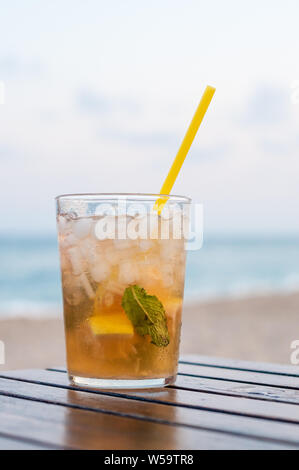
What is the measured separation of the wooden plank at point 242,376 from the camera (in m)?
1.66

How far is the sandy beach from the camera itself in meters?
7.92

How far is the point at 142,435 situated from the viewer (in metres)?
1.11

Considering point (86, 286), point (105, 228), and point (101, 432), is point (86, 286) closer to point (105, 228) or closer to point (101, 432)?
point (105, 228)

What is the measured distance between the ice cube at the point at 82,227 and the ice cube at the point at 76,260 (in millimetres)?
34

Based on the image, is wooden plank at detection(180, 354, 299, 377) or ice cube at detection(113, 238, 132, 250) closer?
ice cube at detection(113, 238, 132, 250)

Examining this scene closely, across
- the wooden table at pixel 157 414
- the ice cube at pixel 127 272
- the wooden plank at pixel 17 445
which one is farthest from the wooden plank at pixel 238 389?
the wooden plank at pixel 17 445

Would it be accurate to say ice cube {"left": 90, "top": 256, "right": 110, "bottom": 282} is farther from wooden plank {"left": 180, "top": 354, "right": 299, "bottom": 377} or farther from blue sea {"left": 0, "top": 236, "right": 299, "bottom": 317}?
blue sea {"left": 0, "top": 236, "right": 299, "bottom": 317}

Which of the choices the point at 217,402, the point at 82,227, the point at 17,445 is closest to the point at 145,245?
the point at 82,227

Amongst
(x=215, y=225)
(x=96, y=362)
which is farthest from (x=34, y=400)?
(x=215, y=225)

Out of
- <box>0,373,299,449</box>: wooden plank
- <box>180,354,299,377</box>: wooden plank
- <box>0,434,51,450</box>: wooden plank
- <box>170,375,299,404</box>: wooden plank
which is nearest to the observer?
<box>0,434,51,450</box>: wooden plank

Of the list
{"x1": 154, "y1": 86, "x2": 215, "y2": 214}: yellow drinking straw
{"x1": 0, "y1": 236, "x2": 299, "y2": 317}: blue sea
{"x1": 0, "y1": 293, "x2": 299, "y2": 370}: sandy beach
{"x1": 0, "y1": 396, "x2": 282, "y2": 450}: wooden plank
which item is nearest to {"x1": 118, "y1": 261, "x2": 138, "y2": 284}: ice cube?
{"x1": 154, "y1": 86, "x2": 215, "y2": 214}: yellow drinking straw

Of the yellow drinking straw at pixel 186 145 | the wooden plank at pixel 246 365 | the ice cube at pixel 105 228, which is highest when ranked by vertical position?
the yellow drinking straw at pixel 186 145

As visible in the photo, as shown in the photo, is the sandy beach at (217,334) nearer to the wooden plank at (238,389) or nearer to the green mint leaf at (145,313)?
the wooden plank at (238,389)

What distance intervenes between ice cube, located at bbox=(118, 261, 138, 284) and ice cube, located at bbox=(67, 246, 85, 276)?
0.10m
